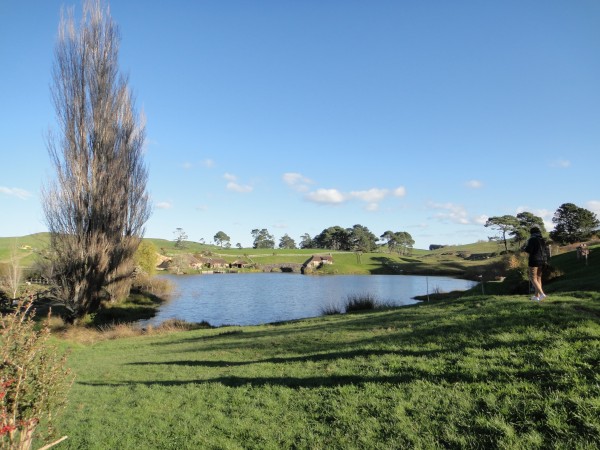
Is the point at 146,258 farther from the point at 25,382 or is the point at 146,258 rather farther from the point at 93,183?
the point at 25,382

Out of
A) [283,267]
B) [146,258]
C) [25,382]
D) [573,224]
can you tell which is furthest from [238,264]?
[25,382]

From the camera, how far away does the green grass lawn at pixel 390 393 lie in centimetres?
455

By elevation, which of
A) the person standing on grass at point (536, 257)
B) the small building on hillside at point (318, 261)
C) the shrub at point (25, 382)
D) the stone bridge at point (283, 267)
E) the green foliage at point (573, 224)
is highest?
the green foliage at point (573, 224)

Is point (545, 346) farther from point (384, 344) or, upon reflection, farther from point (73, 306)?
point (73, 306)

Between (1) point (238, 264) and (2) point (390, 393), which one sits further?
(1) point (238, 264)

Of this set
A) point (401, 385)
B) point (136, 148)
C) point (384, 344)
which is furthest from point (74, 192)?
point (401, 385)

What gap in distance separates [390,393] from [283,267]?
109 meters

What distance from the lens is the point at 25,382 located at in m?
4.19

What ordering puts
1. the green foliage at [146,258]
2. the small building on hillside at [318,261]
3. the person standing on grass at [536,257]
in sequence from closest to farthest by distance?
the person standing on grass at [536,257], the green foliage at [146,258], the small building on hillside at [318,261]

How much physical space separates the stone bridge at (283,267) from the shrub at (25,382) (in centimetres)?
10494

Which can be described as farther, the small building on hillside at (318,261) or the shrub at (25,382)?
the small building on hillside at (318,261)

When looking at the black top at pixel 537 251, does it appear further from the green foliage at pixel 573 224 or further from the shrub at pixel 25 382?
the green foliage at pixel 573 224

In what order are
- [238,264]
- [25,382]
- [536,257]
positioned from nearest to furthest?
[25,382], [536,257], [238,264]

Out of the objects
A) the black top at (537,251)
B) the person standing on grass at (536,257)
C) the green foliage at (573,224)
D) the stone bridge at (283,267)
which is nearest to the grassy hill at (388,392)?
the person standing on grass at (536,257)
